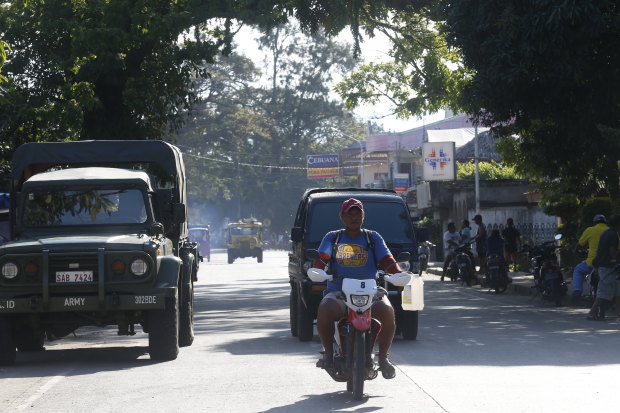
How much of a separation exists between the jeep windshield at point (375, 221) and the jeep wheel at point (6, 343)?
15.2 ft

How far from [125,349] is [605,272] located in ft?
27.5

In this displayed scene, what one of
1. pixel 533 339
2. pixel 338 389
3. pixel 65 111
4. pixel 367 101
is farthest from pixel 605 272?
pixel 367 101

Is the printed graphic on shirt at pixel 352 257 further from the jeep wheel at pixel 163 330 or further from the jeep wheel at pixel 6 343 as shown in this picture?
the jeep wheel at pixel 6 343

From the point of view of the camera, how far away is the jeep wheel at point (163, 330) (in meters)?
13.6

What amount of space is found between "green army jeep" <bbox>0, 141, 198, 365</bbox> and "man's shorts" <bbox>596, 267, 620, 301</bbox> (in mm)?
7198

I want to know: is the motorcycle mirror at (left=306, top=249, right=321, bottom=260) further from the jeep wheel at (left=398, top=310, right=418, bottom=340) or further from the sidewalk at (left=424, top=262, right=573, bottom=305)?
the sidewalk at (left=424, top=262, right=573, bottom=305)

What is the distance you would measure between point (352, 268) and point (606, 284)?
10.0 m

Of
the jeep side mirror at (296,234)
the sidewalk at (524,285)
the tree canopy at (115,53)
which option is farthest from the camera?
the tree canopy at (115,53)

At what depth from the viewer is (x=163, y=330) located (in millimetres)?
13641

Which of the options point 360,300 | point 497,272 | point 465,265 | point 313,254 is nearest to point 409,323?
point 313,254

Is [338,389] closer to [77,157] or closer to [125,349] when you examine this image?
[125,349]

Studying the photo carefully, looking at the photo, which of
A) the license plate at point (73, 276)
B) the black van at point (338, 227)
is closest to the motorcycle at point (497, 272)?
the black van at point (338, 227)

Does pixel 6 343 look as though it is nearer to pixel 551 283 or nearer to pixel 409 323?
pixel 409 323

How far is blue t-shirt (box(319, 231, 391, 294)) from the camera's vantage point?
10492 mm
